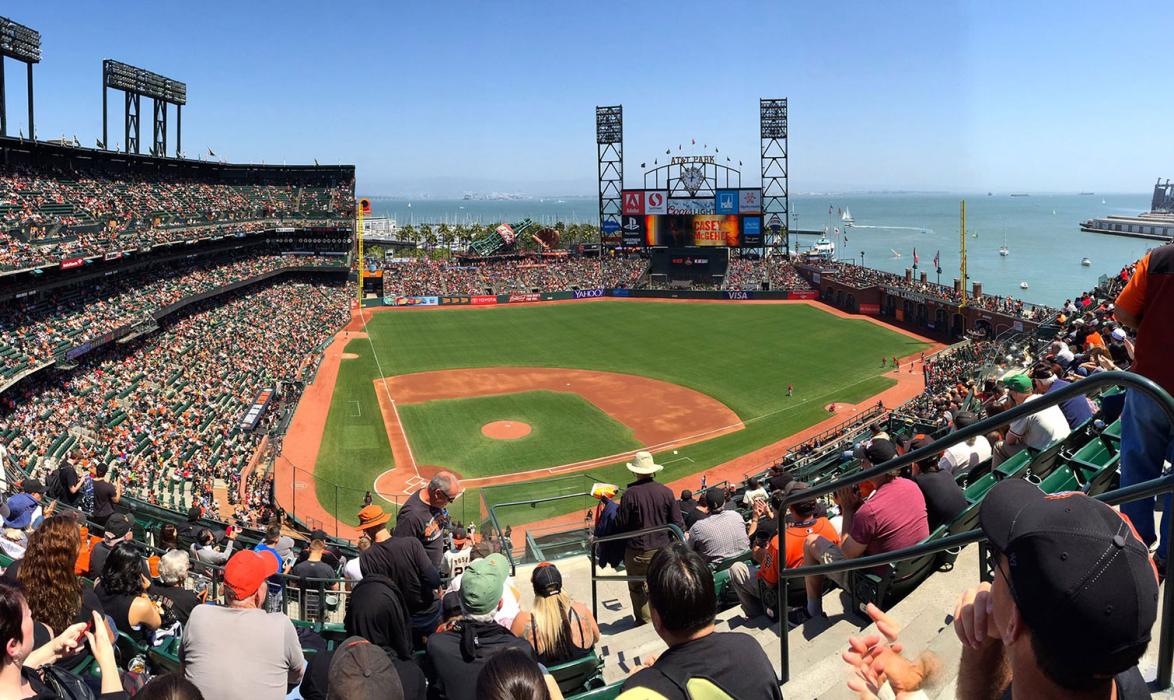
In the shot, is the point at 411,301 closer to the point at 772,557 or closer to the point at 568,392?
the point at 568,392

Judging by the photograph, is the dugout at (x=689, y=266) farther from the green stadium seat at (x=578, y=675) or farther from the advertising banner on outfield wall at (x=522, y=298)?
the green stadium seat at (x=578, y=675)

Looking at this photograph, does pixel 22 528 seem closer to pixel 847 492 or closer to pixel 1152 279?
pixel 847 492

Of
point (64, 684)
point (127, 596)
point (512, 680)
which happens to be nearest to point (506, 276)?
point (127, 596)

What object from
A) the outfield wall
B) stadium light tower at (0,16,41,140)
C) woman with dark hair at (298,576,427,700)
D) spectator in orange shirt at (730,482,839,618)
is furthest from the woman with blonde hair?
the outfield wall

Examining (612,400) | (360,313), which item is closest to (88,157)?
(360,313)

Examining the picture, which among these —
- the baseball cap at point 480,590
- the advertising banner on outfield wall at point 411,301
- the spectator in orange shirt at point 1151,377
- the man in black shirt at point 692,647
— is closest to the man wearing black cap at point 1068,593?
the man in black shirt at point 692,647

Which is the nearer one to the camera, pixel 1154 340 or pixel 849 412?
pixel 1154 340
